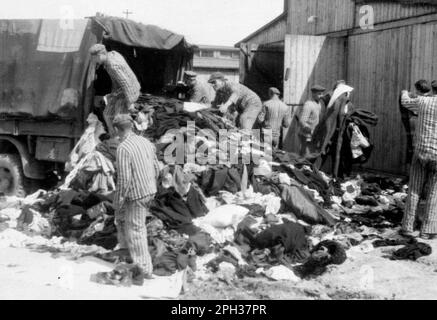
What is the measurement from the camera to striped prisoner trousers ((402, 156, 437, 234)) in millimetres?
7824

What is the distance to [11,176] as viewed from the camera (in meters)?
10.6

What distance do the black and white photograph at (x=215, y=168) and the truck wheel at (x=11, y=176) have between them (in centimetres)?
3

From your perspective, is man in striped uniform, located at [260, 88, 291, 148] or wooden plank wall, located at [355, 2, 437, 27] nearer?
wooden plank wall, located at [355, 2, 437, 27]

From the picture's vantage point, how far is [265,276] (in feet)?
21.2

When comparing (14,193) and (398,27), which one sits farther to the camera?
(398,27)

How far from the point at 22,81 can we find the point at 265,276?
6282mm

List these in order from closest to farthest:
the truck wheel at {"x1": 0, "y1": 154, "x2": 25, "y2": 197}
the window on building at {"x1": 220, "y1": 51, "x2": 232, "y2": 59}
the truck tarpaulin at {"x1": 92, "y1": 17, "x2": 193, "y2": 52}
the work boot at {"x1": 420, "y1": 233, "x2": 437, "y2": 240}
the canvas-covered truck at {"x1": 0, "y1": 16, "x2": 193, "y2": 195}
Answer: the work boot at {"x1": 420, "y1": 233, "x2": 437, "y2": 240} → the canvas-covered truck at {"x1": 0, "y1": 16, "x2": 193, "y2": 195} → the truck tarpaulin at {"x1": 92, "y1": 17, "x2": 193, "y2": 52} → the truck wheel at {"x1": 0, "y1": 154, "x2": 25, "y2": 197} → the window on building at {"x1": 220, "y1": 51, "x2": 232, "y2": 59}

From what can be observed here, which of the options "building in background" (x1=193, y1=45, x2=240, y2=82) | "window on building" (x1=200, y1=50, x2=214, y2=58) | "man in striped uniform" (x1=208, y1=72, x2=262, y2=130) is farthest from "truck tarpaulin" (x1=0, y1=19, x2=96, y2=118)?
"window on building" (x1=200, y1=50, x2=214, y2=58)

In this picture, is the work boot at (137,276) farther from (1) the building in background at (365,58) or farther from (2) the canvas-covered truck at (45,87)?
(1) the building in background at (365,58)

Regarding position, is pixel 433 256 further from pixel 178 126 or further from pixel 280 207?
pixel 178 126

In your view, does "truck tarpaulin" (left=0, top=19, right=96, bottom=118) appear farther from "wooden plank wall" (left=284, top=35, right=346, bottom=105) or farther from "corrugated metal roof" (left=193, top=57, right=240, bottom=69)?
"corrugated metal roof" (left=193, top=57, right=240, bottom=69)

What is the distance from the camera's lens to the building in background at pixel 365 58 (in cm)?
1186

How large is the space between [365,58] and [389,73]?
95cm
